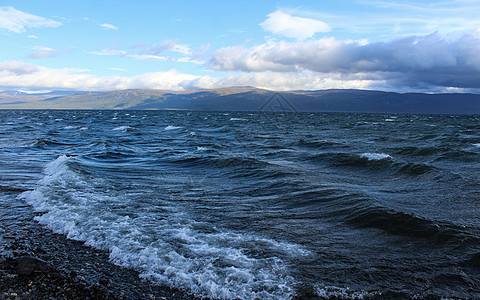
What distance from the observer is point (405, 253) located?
21.2 ft

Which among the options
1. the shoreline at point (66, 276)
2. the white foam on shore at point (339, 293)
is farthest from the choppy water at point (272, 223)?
the shoreline at point (66, 276)

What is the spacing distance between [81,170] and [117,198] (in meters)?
5.50

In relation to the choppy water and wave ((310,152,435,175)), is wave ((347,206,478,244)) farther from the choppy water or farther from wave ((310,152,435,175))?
wave ((310,152,435,175))

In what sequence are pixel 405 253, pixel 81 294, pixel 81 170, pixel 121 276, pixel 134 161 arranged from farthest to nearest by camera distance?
1. pixel 134 161
2. pixel 81 170
3. pixel 405 253
4. pixel 121 276
5. pixel 81 294

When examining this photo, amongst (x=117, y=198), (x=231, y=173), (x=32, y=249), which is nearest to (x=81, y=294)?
(x=32, y=249)

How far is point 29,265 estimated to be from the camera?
5.23 m

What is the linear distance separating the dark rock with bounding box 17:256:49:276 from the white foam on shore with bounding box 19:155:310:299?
3.47 feet

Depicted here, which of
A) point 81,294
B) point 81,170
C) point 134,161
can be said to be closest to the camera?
point 81,294

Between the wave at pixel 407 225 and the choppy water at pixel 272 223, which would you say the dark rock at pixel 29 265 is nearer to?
the choppy water at pixel 272 223

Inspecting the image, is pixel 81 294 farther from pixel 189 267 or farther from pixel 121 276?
pixel 189 267

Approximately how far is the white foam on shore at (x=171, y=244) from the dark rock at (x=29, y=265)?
1.06 metres

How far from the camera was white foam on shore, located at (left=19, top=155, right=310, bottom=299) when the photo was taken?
510 centimetres

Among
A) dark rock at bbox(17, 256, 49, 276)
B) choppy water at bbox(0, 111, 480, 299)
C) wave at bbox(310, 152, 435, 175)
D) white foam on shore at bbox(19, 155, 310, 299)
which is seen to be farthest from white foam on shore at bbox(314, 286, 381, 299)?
wave at bbox(310, 152, 435, 175)

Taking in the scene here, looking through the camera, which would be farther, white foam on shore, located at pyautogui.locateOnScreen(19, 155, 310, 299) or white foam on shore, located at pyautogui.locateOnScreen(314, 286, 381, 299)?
white foam on shore, located at pyautogui.locateOnScreen(19, 155, 310, 299)
